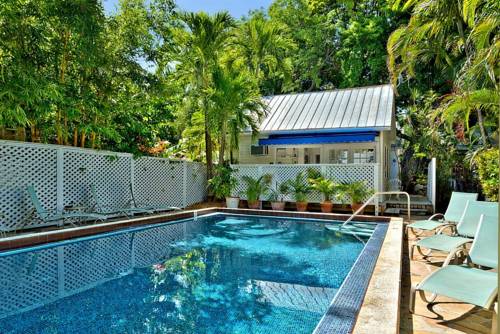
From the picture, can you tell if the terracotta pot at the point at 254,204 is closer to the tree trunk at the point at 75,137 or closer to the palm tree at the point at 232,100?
the palm tree at the point at 232,100

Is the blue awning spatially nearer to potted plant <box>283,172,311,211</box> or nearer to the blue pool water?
potted plant <box>283,172,311,211</box>

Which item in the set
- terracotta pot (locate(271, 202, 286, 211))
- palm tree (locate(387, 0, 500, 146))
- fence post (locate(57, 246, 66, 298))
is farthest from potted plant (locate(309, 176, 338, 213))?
fence post (locate(57, 246, 66, 298))

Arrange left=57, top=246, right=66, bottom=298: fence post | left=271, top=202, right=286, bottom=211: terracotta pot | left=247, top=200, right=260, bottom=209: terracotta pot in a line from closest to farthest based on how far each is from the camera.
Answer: left=57, top=246, right=66, bottom=298: fence post < left=271, top=202, right=286, bottom=211: terracotta pot < left=247, top=200, right=260, bottom=209: terracotta pot

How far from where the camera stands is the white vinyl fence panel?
34.5 ft

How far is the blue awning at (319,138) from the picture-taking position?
52.2 ft

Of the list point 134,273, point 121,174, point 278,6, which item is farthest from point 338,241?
point 278,6

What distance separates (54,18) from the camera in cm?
1076

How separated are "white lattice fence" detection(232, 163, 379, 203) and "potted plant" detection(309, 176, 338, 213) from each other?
0.52 m

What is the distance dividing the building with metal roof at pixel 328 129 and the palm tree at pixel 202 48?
379 centimetres

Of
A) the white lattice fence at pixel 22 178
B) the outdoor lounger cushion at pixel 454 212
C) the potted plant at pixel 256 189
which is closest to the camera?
the outdoor lounger cushion at pixel 454 212

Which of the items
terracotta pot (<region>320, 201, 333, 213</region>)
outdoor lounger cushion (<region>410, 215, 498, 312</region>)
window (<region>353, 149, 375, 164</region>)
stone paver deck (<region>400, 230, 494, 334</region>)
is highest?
window (<region>353, 149, 375, 164</region>)

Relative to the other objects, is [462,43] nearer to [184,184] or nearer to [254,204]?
[254,204]

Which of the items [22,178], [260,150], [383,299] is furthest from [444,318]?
[260,150]

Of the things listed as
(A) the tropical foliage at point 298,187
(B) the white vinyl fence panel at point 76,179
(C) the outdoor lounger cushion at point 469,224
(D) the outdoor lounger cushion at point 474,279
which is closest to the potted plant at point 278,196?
(A) the tropical foliage at point 298,187
